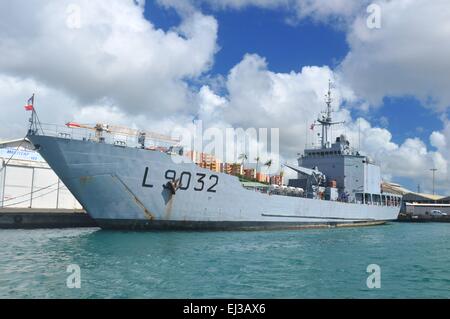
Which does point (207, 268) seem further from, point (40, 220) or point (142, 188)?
point (40, 220)

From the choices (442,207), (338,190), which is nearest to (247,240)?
(338,190)

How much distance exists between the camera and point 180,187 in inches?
791

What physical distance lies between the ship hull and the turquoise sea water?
5.86 ft

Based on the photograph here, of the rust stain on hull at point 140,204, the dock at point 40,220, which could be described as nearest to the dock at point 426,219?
the dock at point 40,220

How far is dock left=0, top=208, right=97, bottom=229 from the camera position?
877 inches

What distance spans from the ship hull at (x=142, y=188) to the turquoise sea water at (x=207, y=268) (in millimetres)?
1785

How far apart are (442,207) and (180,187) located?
6161 cm

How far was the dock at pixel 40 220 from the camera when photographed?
73.1ft

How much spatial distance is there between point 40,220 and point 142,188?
8.31 meters

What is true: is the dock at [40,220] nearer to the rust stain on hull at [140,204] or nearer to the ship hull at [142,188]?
the ship hull at [142,188]

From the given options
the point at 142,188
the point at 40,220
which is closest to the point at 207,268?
the point at 142,188

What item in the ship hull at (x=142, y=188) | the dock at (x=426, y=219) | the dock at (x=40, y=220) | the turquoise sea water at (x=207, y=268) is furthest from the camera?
the dock at (x=426, y=219)

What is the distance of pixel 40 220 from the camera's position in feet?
76.7
